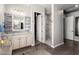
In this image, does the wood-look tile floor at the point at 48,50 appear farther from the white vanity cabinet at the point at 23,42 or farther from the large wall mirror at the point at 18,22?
the large wall mirror at the point at 18,22

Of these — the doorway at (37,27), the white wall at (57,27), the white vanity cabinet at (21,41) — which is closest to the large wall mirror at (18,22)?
the white vanity cabinet at (21,41)

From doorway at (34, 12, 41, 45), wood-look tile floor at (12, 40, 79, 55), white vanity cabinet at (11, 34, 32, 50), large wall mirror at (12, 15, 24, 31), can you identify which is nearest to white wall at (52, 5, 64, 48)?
wood-look tile floor at (12, 40, 79, 55)

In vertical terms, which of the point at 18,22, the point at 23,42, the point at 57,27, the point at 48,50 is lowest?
the point at 48,50

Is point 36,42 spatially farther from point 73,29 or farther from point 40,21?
point 73,29

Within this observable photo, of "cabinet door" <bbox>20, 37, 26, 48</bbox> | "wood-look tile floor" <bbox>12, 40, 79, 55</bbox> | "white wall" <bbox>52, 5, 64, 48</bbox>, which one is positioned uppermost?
"white wall" <bbox>52, 5, 64, 48</bbox>

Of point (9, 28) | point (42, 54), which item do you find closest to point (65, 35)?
point (42, 54)

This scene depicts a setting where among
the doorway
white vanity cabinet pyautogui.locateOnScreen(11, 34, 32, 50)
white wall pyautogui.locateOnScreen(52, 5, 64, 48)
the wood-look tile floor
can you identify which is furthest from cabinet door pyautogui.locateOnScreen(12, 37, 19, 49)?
white wall pyautogui.locateOnScreen(52, 5, 64, 48)

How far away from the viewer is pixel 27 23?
4.68ft

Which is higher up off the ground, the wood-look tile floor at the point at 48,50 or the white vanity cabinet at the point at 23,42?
the white vanity cabinet at the point at 23,42

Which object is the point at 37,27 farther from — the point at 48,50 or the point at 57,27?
the point at 48,50

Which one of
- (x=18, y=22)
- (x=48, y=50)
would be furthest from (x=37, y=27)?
(x=48, y=50)

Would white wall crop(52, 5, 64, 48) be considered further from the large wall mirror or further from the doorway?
the large wall mirror

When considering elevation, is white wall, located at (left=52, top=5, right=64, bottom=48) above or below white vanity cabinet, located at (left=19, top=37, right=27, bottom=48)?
above
